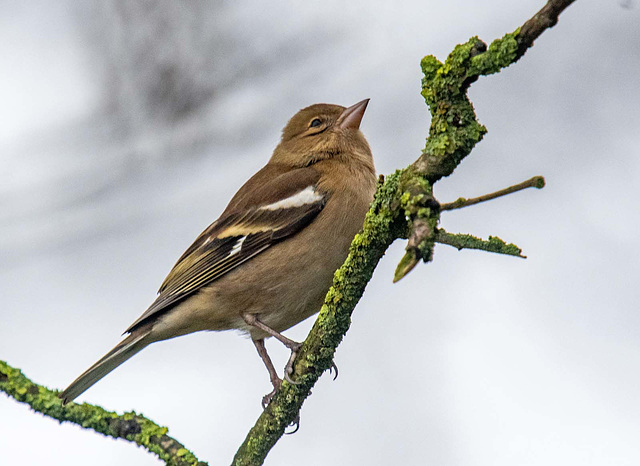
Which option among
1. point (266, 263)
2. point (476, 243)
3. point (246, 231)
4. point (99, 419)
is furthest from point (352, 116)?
point (476, 243)

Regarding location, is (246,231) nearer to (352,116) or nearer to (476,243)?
(352,116)

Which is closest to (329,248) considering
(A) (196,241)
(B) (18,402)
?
(A) (196,241)

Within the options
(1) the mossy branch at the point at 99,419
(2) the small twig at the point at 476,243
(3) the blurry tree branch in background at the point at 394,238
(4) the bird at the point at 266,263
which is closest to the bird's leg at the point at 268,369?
(4) the bird at the point at 266,263

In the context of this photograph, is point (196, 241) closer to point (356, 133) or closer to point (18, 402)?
point (356, 133)

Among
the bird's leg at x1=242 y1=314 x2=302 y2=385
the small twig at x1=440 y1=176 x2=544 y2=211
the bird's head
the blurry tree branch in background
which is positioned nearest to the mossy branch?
the blurry tree branch in background

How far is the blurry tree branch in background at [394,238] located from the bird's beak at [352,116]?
2.96m

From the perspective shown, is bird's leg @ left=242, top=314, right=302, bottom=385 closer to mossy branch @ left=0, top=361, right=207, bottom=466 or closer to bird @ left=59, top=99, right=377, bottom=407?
bird @ left=59, top=99, right=377, bottom=407

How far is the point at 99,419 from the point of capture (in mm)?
3090

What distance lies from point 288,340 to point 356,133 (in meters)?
2.12

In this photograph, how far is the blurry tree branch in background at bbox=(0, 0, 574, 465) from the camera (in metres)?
2.13

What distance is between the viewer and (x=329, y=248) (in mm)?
4570

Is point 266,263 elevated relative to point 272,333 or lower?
elevated

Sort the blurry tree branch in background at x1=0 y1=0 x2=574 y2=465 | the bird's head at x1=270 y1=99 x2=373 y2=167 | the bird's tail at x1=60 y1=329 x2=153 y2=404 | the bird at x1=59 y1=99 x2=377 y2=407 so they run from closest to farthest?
1. the blurry tree branch in background at x1=0 y1=0 x2=574 y2=465
2. the bird's tail at x1=60 y1=329 x2=153 y2=404
3. the bird at x1=59 y1=99 x2=377 y2=407
4. the bird's head at x1=270 y1=99 x2=373 y2=167

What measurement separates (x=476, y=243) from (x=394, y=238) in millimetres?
519
